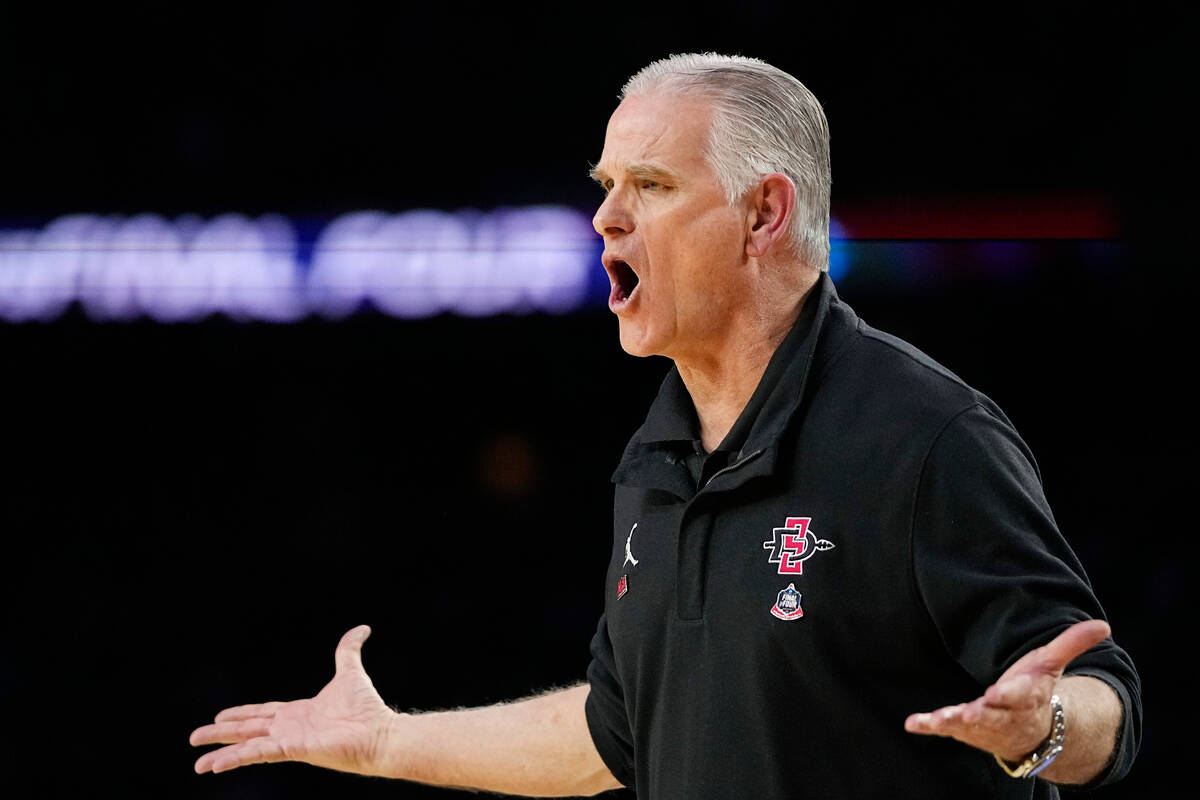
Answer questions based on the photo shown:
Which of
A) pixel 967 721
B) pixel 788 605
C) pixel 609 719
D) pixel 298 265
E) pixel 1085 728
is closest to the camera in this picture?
pixel 967 721

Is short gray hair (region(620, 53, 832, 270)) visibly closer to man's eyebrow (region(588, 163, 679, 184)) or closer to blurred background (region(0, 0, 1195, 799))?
man's eyebrow (region(588, 163, 679, 184))

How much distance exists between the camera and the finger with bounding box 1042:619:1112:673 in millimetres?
1118

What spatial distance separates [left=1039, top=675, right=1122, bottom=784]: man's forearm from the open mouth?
27.7 inches

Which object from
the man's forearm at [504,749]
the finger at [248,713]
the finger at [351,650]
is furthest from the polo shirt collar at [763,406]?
the finger at [248,713]

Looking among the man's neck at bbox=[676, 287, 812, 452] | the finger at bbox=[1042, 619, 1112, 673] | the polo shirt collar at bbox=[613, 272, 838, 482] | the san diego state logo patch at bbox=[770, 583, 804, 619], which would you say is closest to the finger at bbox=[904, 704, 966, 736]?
the finger at bbox=[1042, 619, 1112, 673]

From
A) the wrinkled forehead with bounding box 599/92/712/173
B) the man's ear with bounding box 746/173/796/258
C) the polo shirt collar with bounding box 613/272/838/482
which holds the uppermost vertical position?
the wrinkled forehead with bounding box 599/92/712/173

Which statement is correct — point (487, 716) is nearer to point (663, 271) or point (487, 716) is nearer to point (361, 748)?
point (361, 748)

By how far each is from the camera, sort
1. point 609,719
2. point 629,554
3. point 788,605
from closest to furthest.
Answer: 1. point 788,605
2. point 629,554
3. point 609,719

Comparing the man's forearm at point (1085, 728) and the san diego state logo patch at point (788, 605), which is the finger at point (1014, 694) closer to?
the man's forearm at point (1085, 728)

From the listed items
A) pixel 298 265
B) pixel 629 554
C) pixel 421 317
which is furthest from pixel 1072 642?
pixel 298 265

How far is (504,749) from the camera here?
6.14 feet

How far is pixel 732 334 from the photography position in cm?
164

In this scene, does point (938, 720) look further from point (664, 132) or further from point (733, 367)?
point (664, 132)

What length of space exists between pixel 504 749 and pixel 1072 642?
968 mm
